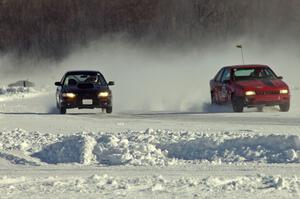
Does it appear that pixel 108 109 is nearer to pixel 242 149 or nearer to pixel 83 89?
pixel 83 89

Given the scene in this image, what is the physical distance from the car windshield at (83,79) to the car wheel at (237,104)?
4.04 metres

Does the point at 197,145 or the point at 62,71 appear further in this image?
the point at 62,71

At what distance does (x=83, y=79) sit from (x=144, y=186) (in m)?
14.4

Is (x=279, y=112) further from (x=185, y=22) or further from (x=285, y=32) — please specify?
(x=185, y=22)

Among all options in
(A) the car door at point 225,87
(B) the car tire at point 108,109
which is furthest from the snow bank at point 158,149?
(B) the car tire at point 108,109

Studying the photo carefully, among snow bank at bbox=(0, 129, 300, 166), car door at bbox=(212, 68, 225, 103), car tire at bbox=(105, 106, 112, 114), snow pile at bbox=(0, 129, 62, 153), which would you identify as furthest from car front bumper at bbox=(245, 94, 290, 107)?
snow pile at bbox=(0, 129, 62, 153)

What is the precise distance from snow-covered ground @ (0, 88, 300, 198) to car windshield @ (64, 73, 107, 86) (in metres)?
6.57

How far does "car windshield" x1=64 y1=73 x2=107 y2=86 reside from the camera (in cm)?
2231

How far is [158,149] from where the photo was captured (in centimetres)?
1166

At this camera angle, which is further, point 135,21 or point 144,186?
point 135,21

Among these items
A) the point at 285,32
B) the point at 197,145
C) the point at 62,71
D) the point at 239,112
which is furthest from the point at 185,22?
the point at 197,145

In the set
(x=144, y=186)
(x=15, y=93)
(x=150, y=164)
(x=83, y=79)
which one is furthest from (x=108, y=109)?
(x=15, y=93)

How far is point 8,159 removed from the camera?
37.4 feet

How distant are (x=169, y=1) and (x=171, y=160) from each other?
102 m
